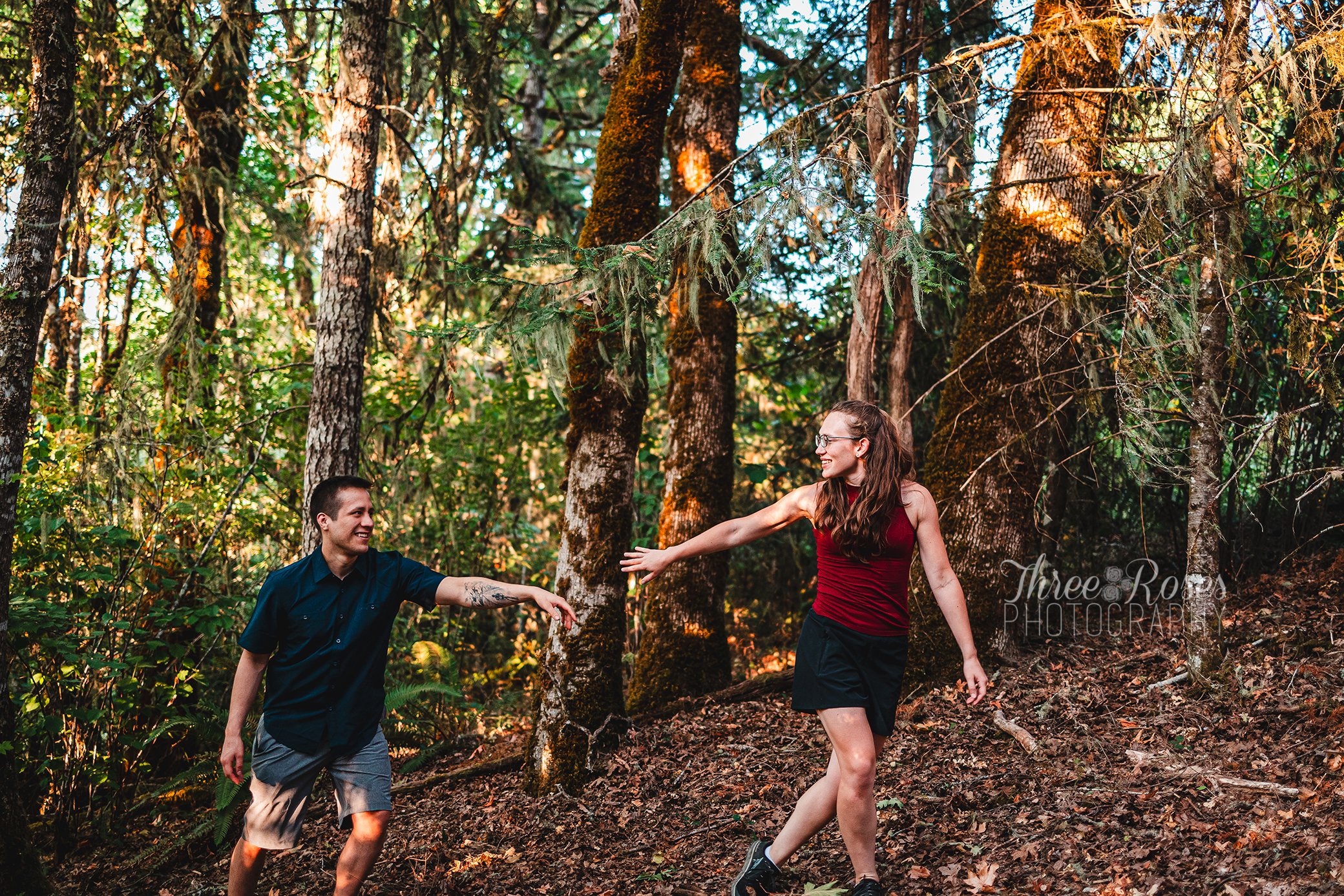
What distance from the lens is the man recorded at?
12.3 ft

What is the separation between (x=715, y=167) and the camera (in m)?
8.41

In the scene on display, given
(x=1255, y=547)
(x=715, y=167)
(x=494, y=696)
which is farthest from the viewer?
(x=494, y=696)

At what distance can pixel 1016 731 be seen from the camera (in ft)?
18.5

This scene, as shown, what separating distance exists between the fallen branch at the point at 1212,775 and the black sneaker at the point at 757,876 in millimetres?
2276

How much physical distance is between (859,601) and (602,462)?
2.42m

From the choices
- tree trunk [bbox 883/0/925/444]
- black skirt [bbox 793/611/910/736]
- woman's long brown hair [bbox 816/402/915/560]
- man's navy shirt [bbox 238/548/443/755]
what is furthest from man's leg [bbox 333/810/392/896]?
tree trunk [bbox 883/0/925/444]

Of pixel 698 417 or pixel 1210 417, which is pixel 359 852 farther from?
pixel 1210 417

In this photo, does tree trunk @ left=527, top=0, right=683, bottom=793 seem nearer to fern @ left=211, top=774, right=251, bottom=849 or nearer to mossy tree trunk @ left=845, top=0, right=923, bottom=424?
mossy tree trunk @ left=845, top=0, right=923, bottom=424

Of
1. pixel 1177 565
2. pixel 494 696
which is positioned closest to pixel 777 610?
pixel 494 696

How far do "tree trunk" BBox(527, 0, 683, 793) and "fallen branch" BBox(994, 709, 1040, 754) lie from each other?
2.49 m

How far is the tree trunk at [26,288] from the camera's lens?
4.82 metres

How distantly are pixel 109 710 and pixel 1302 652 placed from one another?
7.83m

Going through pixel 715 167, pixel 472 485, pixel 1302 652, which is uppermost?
pixel 715 167

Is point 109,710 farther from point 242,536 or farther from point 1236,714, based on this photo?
point 1236,714
